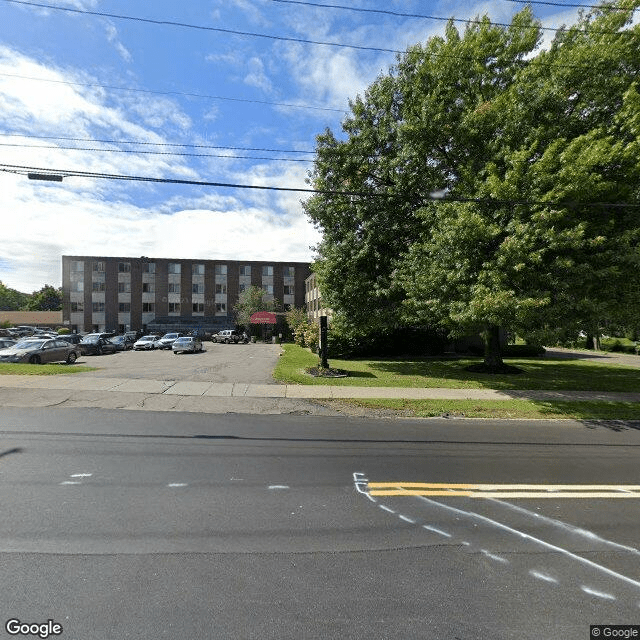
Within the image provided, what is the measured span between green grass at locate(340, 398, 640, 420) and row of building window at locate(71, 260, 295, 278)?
→ 52.8m

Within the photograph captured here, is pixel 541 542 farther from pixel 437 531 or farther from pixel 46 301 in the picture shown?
pixel 46 301

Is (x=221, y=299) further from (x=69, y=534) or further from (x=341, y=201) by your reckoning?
(x=69, y=534)

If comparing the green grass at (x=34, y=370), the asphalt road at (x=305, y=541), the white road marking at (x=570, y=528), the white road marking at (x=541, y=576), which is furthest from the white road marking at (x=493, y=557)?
the green grass at (x=34, y=370)

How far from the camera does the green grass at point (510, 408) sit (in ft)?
31.9

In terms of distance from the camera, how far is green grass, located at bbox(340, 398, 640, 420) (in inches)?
383

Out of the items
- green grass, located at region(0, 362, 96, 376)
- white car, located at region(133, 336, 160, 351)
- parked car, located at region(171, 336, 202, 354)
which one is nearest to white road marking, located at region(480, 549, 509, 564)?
green grass, located at region(0, 362, 96, 376)

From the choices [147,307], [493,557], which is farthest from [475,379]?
[147,307]

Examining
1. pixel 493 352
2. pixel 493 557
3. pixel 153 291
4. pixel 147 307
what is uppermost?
pixel 153 291

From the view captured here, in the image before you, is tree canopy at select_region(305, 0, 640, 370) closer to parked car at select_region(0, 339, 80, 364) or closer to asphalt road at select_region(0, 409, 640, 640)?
asphalt road at select_region(0, 409, 640, 640)

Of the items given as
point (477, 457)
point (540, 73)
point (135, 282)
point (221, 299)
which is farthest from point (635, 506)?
point (135, 282)

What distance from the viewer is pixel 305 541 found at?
3604 millimetres

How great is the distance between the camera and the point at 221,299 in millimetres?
60062

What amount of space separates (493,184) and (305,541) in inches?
423

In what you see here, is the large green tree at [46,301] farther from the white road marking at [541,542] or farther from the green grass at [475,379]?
the white road marking at [541,542]
